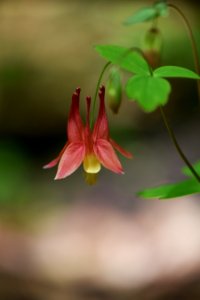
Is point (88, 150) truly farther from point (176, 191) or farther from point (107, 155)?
point (176, 191)

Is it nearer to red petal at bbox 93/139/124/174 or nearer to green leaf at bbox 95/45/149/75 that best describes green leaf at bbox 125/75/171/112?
green leaf at bbox 95/45/149/75

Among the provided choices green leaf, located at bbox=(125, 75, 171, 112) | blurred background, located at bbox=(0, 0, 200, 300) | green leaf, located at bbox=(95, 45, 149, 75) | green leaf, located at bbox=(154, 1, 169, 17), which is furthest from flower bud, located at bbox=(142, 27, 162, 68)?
blurred background, located at bbox=(0, 0, 200, 300)

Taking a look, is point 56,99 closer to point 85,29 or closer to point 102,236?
point 85,29

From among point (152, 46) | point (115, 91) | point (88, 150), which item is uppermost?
point (152, 46)

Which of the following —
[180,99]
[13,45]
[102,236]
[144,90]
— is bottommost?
[102,236]

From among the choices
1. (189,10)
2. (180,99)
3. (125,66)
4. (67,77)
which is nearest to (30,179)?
(67,77)

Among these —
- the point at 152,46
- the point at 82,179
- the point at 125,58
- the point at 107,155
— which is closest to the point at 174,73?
the point at 125,58
